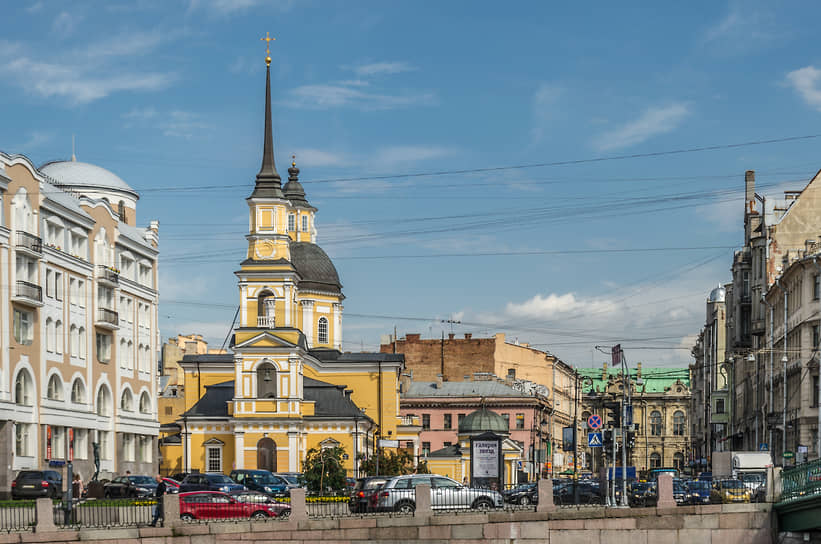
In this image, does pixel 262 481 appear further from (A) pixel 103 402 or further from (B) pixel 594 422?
(B) pixel 594 422

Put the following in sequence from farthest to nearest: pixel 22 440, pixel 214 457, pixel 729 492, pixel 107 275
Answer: pixel 214 457 < pixel 107 275 < pixel 22 440 < pixel 729 492

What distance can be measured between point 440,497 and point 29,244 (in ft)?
103

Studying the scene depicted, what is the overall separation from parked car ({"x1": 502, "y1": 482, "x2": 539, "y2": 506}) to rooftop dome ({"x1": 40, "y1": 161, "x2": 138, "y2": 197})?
43076 millimetres

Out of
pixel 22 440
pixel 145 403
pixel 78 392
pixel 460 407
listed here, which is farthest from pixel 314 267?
pixel 22 440

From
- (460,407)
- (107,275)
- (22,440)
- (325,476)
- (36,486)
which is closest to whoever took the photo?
(36,486)

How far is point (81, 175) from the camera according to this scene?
288 feet

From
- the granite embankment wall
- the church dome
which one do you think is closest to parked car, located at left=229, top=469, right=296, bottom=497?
the granite embankment wall

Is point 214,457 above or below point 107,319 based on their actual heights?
below

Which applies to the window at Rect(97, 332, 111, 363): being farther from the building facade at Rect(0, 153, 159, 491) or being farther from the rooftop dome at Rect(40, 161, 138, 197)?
the rooftop dome at Rect(40, 161, 138, 197)

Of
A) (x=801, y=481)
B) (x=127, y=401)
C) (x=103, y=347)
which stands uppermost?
(x=103, y=347)

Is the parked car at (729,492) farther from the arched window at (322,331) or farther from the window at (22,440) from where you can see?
the arched window at (322,331)

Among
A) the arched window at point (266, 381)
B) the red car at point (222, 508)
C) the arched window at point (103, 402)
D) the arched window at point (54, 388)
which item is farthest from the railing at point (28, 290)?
the arched window at point (266, 381)

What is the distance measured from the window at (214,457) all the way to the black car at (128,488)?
43.1 metres

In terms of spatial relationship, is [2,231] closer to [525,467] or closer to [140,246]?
[140,246]
